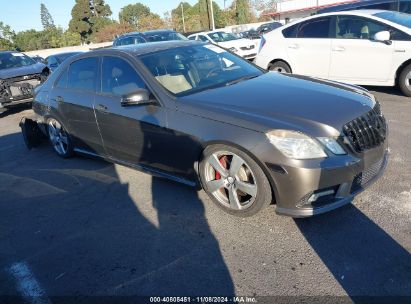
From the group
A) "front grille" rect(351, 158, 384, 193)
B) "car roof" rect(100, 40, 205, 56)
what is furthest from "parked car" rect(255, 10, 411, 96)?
"front grille" rect(351, 158, 384, 193)

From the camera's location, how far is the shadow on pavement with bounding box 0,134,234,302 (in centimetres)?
290

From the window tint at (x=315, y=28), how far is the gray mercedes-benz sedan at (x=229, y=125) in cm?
358

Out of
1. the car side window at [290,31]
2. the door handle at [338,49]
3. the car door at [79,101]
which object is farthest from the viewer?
the car side window at [290,31]

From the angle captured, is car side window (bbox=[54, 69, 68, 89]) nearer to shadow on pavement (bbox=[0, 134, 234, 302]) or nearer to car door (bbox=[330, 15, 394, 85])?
shadow on pavement (bbox=[0, 134, 234, 302])

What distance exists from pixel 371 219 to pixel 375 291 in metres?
0.92

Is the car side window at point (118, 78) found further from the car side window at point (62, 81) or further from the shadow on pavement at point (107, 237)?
the shadow on pavement at point (107, 237)

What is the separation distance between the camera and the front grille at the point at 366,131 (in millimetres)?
3161

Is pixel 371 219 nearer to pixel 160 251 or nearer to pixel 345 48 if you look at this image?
pixel 160 251

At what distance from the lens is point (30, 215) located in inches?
167

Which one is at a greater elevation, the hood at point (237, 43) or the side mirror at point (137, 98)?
the side mirror at point (137, 98)

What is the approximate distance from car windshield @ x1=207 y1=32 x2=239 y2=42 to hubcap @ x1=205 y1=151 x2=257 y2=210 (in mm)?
12826

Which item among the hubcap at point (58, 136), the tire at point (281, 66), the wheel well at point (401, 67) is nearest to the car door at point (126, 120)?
the hubcap at point (58, 136)

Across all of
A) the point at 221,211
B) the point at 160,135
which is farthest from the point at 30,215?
the point at 221,211

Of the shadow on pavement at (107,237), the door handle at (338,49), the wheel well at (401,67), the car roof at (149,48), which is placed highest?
the car roof at (149,48)
